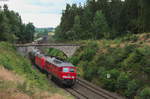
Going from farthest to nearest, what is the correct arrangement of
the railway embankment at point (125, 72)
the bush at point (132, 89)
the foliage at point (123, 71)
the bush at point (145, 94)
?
1. the foliage at point (123, 71)
2. the railway embankment at point (125, 72)
3. the bush at point (132, 89)
4. the bush at point (145, 94)

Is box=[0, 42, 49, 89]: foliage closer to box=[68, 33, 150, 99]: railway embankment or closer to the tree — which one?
box=[68, 33, 150, 99]: railway embankment

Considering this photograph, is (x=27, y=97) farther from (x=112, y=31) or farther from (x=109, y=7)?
(x=109, y=7)

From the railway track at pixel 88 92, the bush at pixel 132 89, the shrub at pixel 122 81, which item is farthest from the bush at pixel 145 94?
the shrub at pixel 122 81

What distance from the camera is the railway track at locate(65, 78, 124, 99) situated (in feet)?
90.0

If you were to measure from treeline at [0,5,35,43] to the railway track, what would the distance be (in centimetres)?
3782

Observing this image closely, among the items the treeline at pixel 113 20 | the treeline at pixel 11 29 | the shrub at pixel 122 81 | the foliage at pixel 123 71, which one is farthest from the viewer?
the treeline at pixel 11 29

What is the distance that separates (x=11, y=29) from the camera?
83.9 metres

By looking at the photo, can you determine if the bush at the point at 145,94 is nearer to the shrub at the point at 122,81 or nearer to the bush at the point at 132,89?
the bush at the point at 132,89

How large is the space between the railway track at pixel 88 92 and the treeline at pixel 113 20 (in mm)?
32338

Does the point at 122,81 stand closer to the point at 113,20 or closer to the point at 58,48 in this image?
the point at 58,48

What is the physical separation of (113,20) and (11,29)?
114 ft

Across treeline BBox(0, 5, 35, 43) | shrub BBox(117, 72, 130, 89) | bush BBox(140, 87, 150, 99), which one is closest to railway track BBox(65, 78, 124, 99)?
shrub BBox(117, 72, 130, 89)

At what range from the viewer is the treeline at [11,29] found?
65375mm

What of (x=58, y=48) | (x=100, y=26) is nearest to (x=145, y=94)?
(x=58, y=48)
